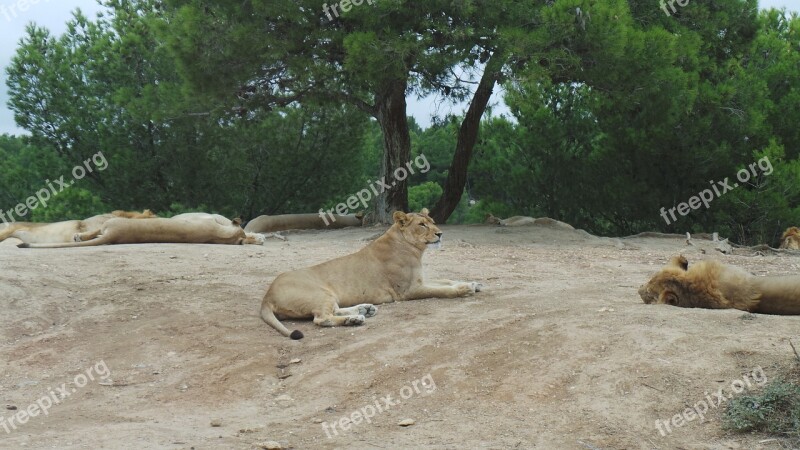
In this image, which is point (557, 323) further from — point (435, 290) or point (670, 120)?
point (670, 120)

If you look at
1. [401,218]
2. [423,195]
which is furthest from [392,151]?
[401,218]

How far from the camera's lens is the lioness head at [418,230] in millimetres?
9883

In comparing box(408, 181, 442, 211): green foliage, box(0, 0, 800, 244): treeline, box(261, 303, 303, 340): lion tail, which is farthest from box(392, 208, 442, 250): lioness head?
box(408, 181, 442, 211): green foliage

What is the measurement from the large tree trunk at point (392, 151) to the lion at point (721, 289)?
11254mm

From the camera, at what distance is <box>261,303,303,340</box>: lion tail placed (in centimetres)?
829

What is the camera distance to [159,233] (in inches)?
562

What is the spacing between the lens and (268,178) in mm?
26453

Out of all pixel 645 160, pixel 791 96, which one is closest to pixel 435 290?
pixel 645 160

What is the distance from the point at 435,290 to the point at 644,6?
1133 centimetres

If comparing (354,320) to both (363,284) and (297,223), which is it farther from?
(297,223)

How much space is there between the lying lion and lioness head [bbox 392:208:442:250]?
22.4 feet

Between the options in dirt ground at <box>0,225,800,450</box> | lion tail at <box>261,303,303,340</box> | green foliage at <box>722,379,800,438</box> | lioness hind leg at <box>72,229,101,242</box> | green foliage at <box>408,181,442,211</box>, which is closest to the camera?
green foliage at <box>722,379,800,438</box>

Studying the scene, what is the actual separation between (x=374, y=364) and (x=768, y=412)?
293 cm

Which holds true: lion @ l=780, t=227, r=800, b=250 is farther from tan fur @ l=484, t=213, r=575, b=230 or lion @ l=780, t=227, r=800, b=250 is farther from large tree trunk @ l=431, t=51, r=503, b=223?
large tree trunk @ l=431, t=51, r=503, b=223
